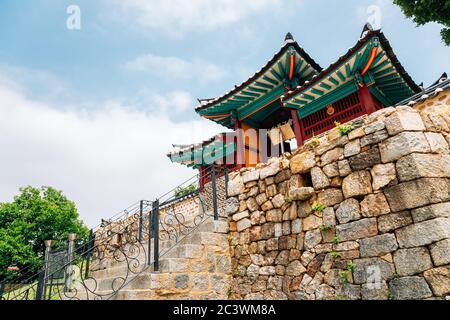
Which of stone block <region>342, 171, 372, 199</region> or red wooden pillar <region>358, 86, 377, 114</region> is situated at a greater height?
red wooden pillar <region>358, 86, 377, 114</region>

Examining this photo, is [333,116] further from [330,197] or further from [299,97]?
[330,197]

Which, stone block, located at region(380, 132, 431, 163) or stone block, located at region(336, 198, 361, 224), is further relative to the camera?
Answer: stone block, located at region(336, 198, 361, 224)

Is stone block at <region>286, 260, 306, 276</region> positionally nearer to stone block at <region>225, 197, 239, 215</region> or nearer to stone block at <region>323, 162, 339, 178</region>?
stone block at <region>323, 162, 339, 178</region>

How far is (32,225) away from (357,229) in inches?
785

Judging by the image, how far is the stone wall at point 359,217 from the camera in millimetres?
2699

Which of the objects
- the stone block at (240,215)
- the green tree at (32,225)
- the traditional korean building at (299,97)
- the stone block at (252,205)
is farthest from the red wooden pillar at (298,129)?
the green tree at (32,225)

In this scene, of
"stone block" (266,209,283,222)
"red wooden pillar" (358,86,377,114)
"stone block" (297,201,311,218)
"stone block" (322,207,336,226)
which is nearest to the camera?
"stone block" (322,207,336,226)

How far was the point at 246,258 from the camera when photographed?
4.52 metres

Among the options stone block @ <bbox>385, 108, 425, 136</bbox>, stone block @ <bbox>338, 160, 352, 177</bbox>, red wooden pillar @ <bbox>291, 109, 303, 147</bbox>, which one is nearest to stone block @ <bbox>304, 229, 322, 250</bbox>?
stone block @ <bbox>338, 160, 352, 177</bbox>

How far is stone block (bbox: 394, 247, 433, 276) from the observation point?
2.61 m

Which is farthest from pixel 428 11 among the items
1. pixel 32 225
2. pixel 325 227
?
pixel 32 225

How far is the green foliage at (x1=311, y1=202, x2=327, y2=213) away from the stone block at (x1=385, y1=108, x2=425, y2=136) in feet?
4.00
